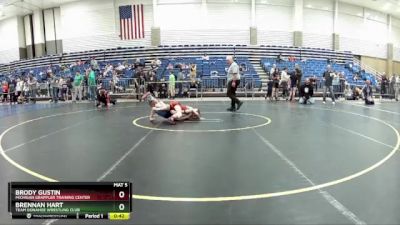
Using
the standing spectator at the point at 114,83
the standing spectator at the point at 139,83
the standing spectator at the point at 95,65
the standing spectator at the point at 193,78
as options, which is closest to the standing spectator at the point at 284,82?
the standing spectator at the point at 193,78

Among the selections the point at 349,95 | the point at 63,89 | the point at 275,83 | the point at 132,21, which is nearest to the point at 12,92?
the point at 63,89

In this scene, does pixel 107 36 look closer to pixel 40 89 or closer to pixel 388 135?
pixel 40 89

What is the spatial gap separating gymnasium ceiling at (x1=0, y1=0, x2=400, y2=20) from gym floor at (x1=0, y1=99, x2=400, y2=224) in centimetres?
2396

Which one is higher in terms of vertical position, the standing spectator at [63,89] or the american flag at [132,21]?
the american flag at [132,21]

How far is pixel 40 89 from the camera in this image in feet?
80.2

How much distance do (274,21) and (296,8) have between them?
220 cm

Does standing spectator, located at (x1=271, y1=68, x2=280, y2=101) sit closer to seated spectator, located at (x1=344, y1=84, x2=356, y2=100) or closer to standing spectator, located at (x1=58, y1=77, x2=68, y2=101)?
seated spectator, located at (x1=344, y1=84, x2=356, y2=100)

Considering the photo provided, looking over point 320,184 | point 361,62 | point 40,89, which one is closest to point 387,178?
point 320,184

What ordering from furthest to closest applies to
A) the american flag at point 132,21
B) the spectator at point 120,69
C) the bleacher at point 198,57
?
the american flag at point 132,21, the bleacher at point 198,57, the spectator at point 120,69

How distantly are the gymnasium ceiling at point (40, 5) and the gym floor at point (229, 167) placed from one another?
24.0m

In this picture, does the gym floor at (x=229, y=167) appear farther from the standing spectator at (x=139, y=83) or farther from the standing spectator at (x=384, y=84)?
the standing spectator at (x=384, y=84)
